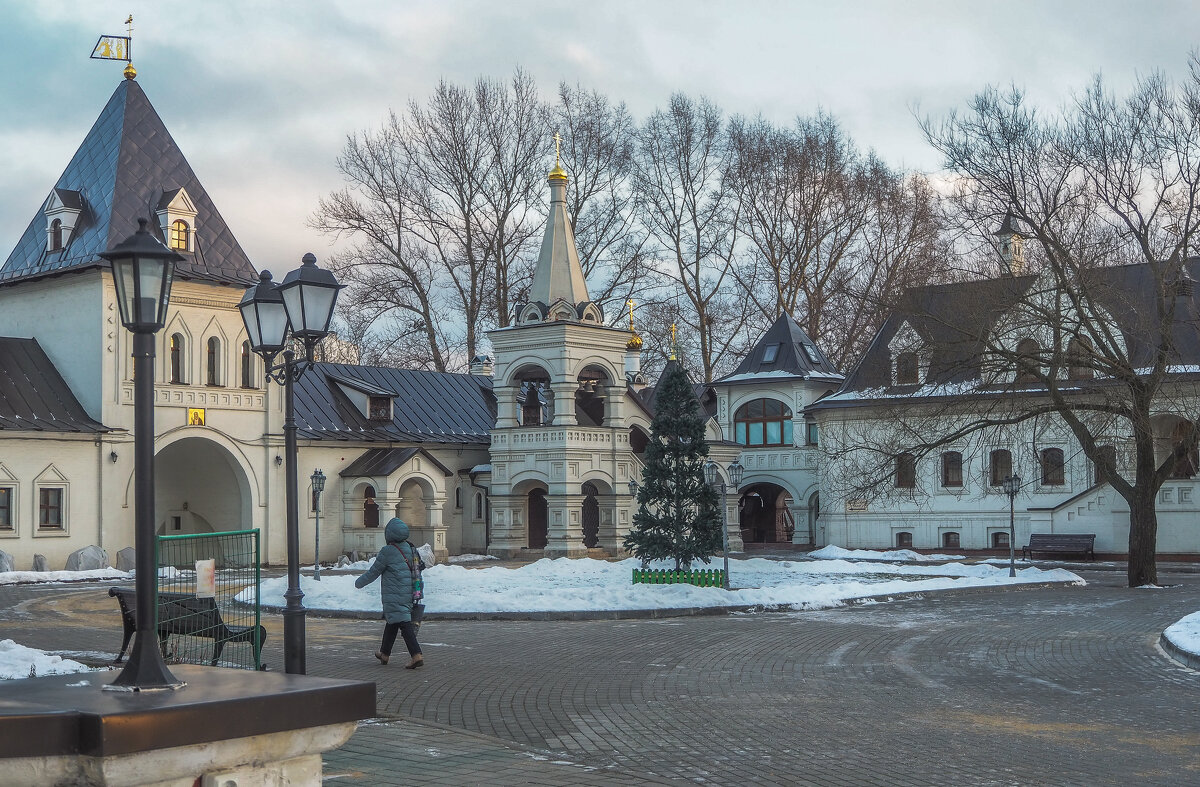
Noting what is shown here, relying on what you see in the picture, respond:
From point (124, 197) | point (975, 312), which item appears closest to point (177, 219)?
point (124, 197)

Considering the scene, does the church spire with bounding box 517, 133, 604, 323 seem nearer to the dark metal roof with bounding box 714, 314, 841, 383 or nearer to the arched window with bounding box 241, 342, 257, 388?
the arched window with bounding box 241, 342, 257, 388

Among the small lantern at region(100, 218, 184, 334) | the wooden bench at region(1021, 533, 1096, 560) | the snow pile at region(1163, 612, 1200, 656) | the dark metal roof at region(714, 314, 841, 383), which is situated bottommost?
the wooden bench at region(1021, 533, 1096, 560)

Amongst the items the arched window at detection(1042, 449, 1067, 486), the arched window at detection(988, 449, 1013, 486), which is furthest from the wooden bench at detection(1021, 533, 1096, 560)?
the arched window at detection(988, 449, 1013, 486)

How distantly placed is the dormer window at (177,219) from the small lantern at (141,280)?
99.3 ft

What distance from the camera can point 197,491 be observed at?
39750mm

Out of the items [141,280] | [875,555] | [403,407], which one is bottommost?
[875,555]

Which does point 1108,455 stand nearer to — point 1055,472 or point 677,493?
point 677,493

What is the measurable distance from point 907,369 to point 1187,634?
1397 cm

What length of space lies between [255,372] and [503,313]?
13.5 metres

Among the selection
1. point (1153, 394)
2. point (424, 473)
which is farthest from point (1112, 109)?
point (424, 473)

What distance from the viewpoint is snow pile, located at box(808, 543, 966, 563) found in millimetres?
38531

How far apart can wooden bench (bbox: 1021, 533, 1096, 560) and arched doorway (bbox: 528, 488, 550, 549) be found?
15408 mm

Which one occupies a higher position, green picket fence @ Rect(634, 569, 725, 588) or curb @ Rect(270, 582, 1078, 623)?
green picket fence @ Rect(634, 569, 725, 588)

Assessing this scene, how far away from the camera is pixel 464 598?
70.8 ft
